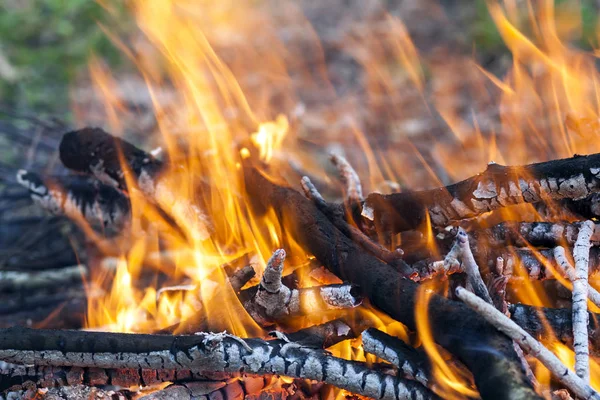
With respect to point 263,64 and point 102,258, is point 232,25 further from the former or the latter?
point 102,258

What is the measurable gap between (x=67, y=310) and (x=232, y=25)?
434 cm

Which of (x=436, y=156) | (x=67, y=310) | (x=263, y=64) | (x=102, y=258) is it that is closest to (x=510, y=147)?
(x=436, y=156)

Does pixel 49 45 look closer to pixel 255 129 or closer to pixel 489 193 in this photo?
pixel 255 129

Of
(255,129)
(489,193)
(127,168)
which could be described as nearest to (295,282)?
(489,193)

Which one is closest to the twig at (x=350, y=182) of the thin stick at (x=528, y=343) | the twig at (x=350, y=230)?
the twig at (x=350, y=230)

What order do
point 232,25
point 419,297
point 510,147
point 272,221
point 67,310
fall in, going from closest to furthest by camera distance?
point 419,297 → point 272,221 → point 67,310 → point 510,147 → point 232,25

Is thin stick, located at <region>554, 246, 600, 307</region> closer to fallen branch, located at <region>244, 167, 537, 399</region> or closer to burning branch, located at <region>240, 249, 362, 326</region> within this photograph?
fallen branch, located at <region>244, 167, 537, 399</region>

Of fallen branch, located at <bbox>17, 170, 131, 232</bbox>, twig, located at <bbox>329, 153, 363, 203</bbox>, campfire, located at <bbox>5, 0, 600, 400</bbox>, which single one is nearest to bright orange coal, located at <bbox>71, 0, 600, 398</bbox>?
campfire, located at <bbox>5, 0, 600, 400</bbox>

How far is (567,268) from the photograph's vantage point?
1863 millimetres

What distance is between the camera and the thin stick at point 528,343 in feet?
4.85

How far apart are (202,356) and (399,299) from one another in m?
0.58

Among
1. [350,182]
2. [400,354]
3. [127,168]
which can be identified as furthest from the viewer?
[127,168]

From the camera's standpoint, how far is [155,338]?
1797 mm

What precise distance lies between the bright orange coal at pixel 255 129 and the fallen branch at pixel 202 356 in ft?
0.67
